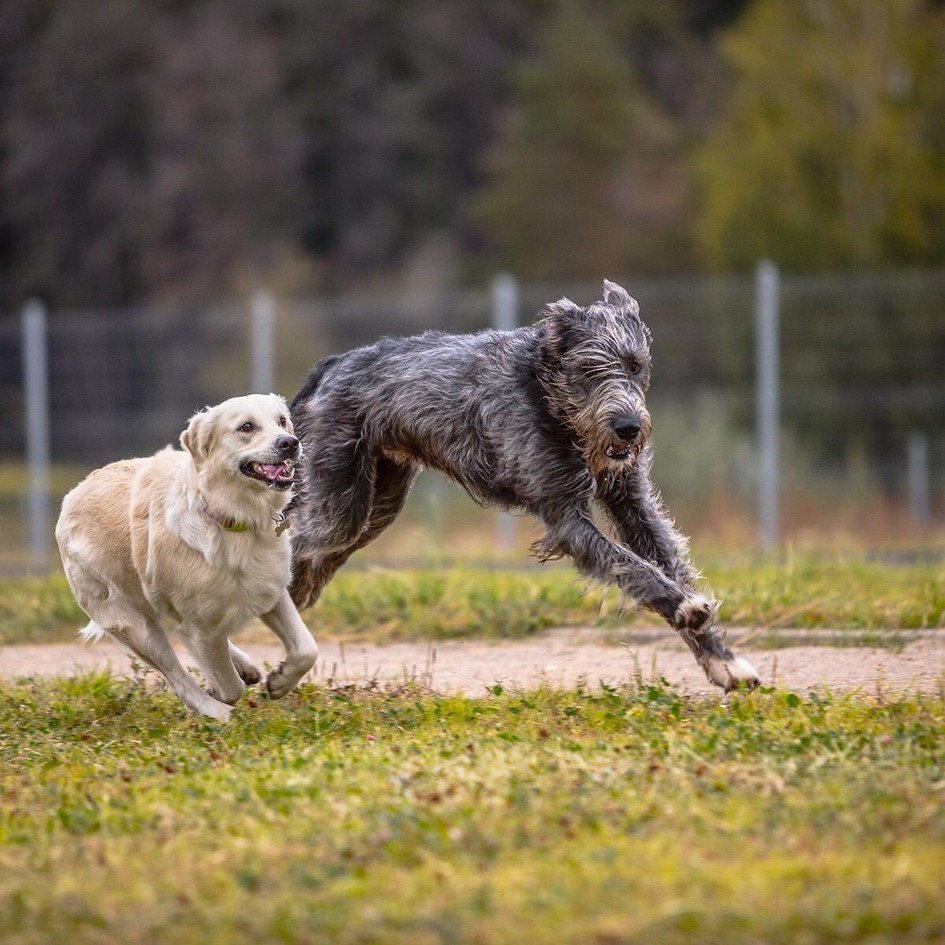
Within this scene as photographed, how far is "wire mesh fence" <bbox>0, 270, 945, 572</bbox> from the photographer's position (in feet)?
49.8

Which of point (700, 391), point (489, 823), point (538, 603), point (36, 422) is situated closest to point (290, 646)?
point (489, 823)

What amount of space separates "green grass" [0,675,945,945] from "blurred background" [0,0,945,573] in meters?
6.96

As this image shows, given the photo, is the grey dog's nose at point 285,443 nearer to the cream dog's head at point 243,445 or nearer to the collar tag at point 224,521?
the cream dog's head at point 243,445

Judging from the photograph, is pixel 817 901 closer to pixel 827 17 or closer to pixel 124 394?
pixel 124 394

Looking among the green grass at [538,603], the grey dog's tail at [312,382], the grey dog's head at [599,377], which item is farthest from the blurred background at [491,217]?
the grey dog's head at [599,377]

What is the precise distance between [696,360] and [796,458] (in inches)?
71.2

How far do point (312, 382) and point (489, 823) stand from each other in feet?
10.9

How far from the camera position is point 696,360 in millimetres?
17578

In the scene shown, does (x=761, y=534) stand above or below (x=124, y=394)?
below

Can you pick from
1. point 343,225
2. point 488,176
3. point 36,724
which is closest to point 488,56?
point 488,176

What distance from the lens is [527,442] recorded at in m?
6.23

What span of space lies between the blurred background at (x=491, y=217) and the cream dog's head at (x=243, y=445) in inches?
263

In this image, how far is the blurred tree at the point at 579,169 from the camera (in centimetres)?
3525

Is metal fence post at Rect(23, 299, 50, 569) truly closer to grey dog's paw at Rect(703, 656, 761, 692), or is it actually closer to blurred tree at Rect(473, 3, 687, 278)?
grey dog's paw at Rect(703, 656, 761, 692)
